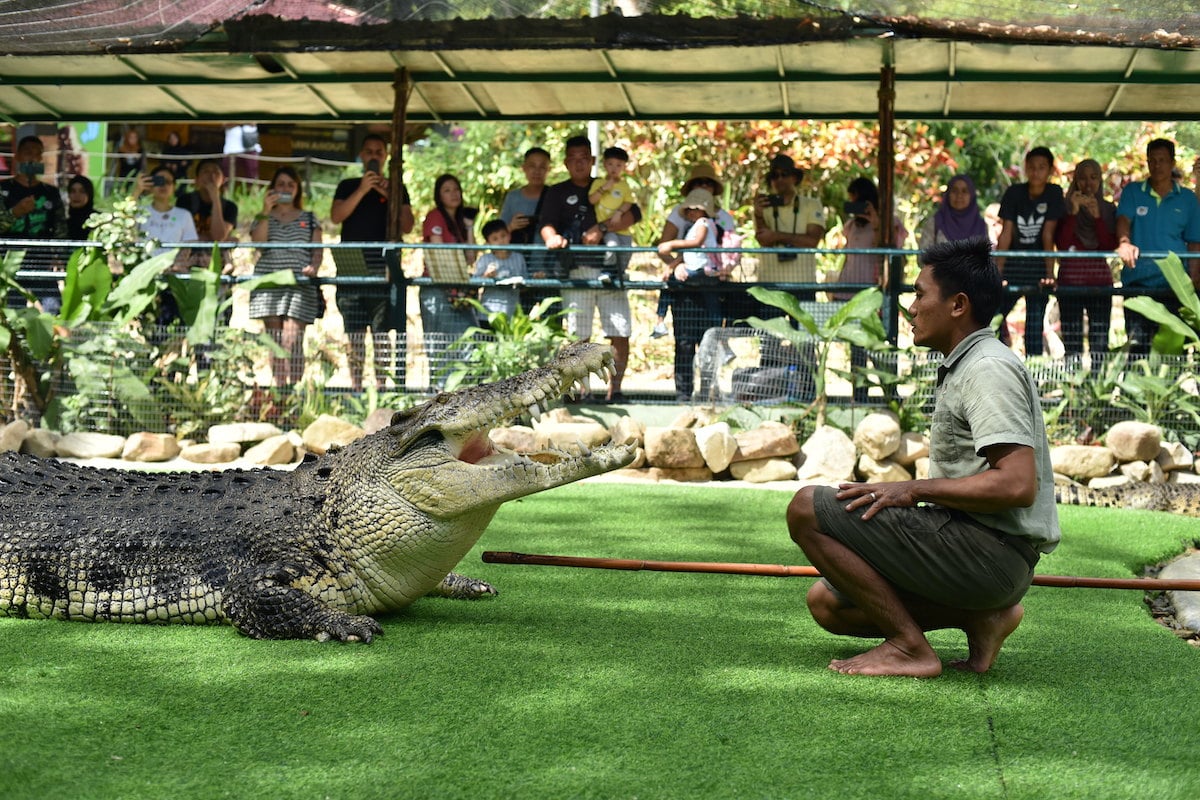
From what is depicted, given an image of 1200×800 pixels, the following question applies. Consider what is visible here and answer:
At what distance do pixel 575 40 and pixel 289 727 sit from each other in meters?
6.77

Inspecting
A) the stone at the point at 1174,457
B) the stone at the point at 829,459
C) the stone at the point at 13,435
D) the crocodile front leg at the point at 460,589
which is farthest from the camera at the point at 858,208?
the stone at the point at 13,435

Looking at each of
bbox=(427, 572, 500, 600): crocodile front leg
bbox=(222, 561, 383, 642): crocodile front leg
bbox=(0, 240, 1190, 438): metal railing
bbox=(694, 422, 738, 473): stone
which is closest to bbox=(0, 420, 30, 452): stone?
bbox=(0, 240, 1190, 438): metal railing

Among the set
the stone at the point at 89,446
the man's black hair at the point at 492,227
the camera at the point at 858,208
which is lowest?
the stone at the point at 89,446

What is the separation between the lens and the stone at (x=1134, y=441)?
834cm

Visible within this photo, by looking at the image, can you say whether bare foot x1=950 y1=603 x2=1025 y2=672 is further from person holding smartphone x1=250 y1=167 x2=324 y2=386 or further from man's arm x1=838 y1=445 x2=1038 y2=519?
person holding smartphone x1=250 y1=167 x2=324 y2=386

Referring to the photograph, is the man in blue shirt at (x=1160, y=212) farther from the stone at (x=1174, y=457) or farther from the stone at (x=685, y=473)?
the stone at (x=685, y=473)

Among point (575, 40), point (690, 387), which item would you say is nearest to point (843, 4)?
point (575, 40)

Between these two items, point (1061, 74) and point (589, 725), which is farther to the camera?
point (1061, 74)

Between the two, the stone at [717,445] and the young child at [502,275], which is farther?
the young child at [502,275]

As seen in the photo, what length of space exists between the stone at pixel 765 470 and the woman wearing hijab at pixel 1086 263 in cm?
211

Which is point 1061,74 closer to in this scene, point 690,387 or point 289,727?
point 690,387

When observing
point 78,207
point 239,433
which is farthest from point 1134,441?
point 78,207

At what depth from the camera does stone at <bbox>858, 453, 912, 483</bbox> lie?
8.33 metres

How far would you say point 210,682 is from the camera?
357cm
